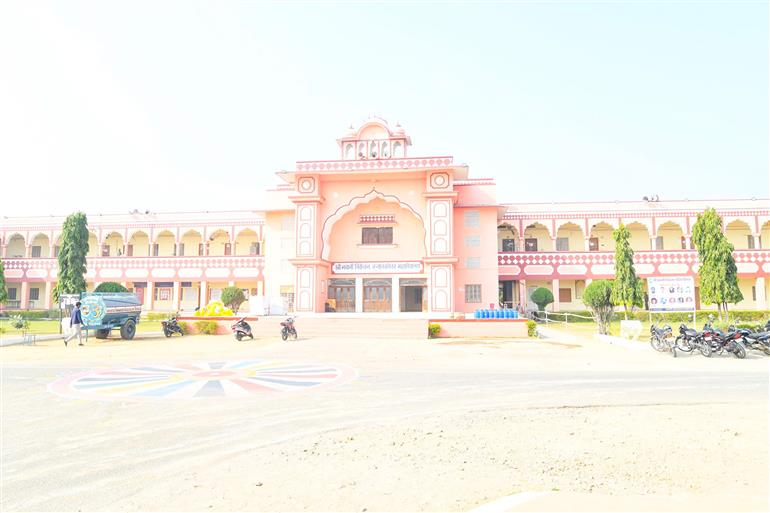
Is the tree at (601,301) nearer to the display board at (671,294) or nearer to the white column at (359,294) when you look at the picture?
the display board at (671,294)

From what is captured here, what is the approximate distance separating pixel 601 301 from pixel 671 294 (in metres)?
2.65

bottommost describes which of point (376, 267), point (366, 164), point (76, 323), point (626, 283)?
point (76, 323)

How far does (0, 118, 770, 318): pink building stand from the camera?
27.8m

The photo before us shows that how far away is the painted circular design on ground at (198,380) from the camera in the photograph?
834 centimetres

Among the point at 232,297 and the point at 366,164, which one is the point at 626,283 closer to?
the point at 366,164

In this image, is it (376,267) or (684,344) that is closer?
(684,344)

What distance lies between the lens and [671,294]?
1689 cm

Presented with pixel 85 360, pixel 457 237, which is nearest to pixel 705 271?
pixel 457 237

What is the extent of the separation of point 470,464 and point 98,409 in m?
5.90

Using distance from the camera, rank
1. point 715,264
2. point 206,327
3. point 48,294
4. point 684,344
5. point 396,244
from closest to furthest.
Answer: point 684,344
point 715,264
point 206,327
point 396,244
point 48,294

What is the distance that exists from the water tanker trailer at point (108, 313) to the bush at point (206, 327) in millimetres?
2800

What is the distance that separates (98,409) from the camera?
7156 mm

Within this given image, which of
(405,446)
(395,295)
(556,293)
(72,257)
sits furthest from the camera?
(556,293)

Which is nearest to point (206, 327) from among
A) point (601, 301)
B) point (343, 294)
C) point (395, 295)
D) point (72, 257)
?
point (343, 294)
